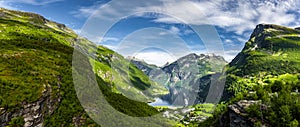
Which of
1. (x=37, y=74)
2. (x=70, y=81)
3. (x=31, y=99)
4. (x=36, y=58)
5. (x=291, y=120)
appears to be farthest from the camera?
(x=36, y=58)

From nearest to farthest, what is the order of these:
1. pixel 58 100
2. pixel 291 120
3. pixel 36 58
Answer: pixel 291 120, pixel 58 100, pixel 36 58

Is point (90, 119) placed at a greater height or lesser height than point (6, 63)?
lesser

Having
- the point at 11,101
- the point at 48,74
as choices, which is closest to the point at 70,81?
the point at 48,74

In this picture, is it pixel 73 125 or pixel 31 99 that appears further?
pixel 73 125

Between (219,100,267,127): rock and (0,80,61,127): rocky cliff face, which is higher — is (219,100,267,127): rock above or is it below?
above

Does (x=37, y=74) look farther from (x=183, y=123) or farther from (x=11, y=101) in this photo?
(x=183, y=123)

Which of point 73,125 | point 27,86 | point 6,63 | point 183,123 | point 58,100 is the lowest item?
point 183,123

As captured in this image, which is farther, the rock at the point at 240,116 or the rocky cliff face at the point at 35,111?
the rocky cliff face at the point at 35,111

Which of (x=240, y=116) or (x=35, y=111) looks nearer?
(x=240, y=116)

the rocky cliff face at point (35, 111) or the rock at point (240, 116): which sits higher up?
the rock at point (240, 116)

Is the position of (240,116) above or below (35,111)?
above

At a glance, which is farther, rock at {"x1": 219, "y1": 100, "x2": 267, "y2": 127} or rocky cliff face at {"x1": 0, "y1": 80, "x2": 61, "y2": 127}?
rocky cliff face at {"x1": 0, "y1": 80, "x2": 61, "y2": 127}
